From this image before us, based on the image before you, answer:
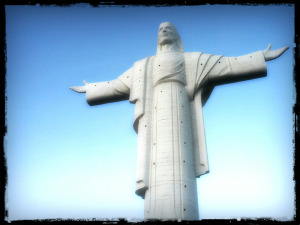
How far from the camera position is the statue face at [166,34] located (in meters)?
12.0

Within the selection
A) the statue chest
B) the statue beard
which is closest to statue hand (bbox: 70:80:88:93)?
the statue chest

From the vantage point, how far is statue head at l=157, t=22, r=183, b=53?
39.4 feet

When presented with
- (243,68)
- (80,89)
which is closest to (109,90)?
(80,89)

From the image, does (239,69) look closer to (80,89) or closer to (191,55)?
(191,55)

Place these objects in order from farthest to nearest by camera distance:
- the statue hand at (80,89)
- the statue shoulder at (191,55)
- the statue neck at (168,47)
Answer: the statue hand at (80,89), the statue neck at (168,47), the statue shoulder at (191,55)

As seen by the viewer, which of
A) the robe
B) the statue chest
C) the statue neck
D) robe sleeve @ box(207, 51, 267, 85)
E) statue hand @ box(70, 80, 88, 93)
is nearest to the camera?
the robe

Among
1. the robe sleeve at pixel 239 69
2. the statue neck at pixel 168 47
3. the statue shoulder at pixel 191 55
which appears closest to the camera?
the robe sleeve at pixel 239 69

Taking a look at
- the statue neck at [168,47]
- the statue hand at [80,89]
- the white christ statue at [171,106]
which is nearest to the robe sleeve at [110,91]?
the white christ statue at [171,106]

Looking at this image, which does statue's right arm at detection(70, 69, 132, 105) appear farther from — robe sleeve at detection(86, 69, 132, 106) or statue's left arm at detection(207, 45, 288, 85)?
statue's left arm at detection(207, 45, 288, 85)

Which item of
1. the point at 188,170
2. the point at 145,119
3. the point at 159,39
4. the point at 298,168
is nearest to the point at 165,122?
the point at 145,119

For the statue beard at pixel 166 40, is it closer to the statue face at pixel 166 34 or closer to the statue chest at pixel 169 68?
the statue face at pixel 166 34

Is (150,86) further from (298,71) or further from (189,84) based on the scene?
(298,71)

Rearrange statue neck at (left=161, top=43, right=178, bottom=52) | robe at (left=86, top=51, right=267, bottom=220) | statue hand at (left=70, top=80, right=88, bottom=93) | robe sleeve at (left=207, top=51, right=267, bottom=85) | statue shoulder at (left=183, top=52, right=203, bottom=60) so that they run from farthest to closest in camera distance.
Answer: statue hand at (left=70, top=80, right=88, bottom=93), statue neck at (left=161, top=43, right=178, bottom=52), statue shoulder at (left=183, top=52, right=203, bottom=60), robe sleeve at (left=207, top=51, right=267, bottom=85), robe at (left=86, top=51, right=267, bottom=220)

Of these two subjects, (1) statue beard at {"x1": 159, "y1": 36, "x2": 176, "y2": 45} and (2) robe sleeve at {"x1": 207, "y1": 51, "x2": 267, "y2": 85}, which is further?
(1) statue beard at {"x1": 159, "y1": 36, "x2": 176, "y2": 45}
